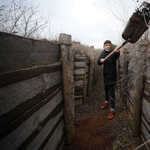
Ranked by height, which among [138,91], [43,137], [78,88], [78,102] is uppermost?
[138,91]

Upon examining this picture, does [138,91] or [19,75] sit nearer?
[19,75]

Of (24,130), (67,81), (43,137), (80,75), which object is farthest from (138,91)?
(80,75)

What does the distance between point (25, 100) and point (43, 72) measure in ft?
1.40

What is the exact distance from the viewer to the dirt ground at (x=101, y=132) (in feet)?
7.73

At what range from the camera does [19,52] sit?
92cm

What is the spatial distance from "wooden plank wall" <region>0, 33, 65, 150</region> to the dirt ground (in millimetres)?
1346

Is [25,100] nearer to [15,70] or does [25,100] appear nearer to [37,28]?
[15,70]

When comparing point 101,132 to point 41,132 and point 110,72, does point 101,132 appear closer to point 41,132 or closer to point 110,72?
point 110,72

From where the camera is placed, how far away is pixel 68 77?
209 cm

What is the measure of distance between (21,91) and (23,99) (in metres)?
0.07

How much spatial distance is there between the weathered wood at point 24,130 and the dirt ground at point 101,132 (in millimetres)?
1379

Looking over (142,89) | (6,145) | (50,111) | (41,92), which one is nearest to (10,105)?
(6,145)

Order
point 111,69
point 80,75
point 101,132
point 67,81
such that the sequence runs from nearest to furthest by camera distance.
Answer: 1. point 67,81
2. point 101,132
3. point 111,69
4. point 80,75

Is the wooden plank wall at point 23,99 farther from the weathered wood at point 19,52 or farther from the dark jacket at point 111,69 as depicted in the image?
the dark jacket at point 111,69
